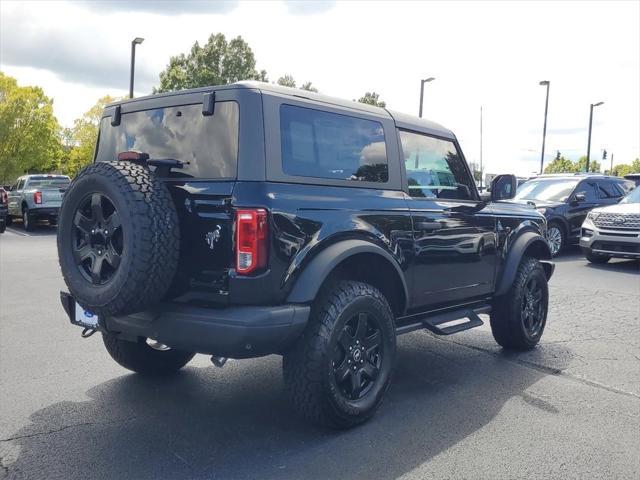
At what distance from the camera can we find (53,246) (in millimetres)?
14172

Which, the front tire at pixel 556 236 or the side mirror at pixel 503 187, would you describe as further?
the front tire at pixel 556 236

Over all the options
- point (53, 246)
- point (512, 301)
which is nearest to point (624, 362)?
point (512, 301)

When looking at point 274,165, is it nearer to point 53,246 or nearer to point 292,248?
point 292,248

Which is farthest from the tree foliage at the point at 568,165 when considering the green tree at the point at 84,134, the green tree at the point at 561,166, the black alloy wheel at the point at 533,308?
the black alloy wheel at the point at 533,308

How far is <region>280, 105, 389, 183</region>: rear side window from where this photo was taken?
11.7 ft

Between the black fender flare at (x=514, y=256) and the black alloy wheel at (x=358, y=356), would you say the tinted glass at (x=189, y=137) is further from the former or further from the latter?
the black fender flare at (x=514, y=256)

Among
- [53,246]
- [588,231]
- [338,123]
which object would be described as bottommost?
[53,246]

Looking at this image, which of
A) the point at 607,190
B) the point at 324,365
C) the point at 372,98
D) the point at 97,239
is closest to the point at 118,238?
the point at 97,239

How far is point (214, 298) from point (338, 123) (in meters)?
1.42

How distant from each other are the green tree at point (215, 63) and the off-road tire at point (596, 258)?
1478 inches

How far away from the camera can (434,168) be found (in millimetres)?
4723

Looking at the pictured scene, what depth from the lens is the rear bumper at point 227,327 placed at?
313 centimetres

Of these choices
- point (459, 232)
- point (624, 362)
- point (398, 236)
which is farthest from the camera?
point (624, 362)

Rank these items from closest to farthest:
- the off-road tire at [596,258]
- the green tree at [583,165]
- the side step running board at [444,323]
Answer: the side step running board at [444,323] → the off-road tire at [596,258] → the green tree at [583,165]
